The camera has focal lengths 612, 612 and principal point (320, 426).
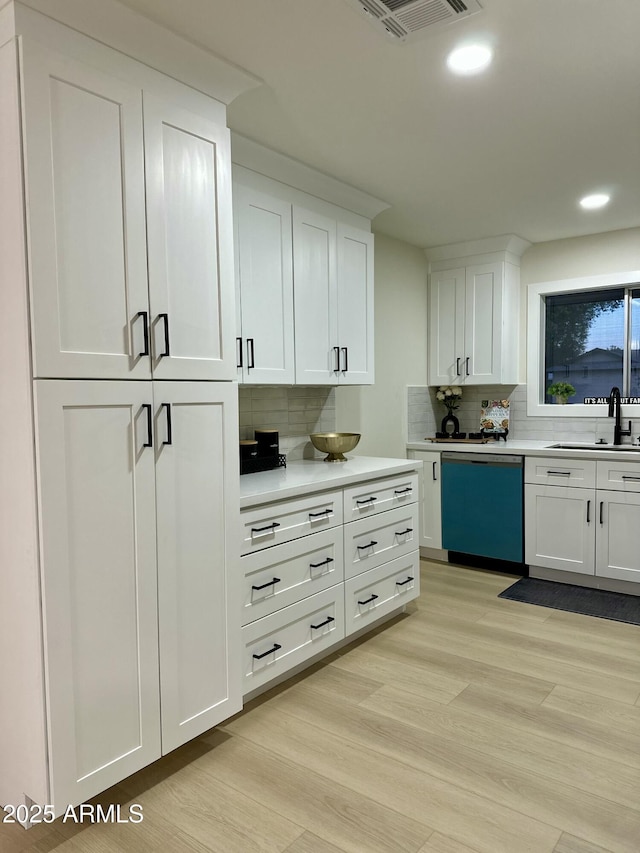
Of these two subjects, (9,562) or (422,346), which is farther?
(422,346)

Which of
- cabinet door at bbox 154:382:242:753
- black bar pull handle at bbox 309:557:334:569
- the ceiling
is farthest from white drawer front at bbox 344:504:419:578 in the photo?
the ceiling

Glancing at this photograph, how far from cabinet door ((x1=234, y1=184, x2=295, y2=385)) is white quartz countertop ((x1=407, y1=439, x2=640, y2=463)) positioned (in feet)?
5.90

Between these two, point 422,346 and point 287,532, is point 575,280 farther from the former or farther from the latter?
point 287,532

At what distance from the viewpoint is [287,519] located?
104 inches

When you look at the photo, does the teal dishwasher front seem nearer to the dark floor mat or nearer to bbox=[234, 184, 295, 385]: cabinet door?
the dark floor mat

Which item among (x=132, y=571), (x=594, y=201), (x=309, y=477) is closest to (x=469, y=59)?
(x=309, y=477)

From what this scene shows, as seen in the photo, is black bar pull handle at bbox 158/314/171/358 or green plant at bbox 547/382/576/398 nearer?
black bar pull handle at bbox 158/314/171/358

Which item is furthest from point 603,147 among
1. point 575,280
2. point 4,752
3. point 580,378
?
point 4,752

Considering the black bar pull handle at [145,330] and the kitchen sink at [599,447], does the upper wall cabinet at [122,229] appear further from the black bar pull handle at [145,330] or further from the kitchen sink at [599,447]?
the kitchen sink at [599,447]

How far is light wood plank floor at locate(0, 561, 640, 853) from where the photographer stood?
5.94ft

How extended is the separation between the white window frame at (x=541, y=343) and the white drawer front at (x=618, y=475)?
0.71 meters

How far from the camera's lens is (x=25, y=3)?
1.60 m

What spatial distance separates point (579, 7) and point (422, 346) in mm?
3115

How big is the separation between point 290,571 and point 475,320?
9.33 ft
